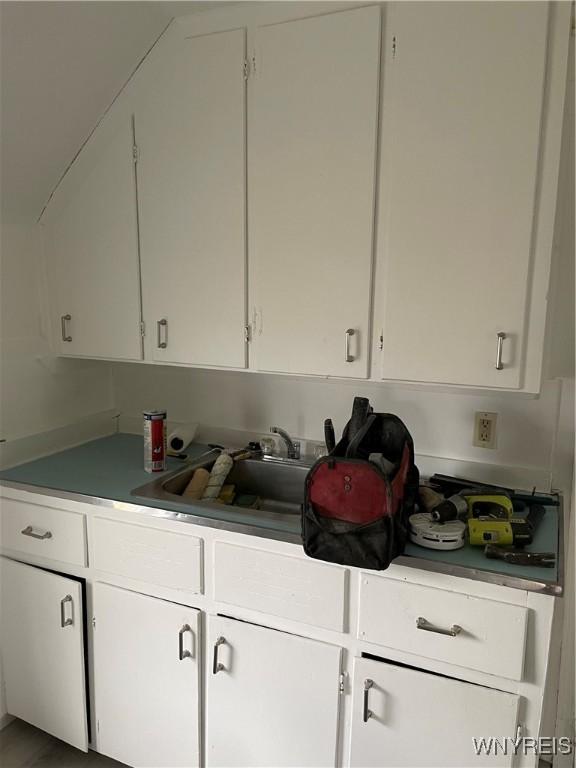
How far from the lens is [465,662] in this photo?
4.41ft

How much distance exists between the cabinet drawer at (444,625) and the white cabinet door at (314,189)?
2.03 feet

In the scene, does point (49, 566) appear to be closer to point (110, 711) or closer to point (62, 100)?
point (110, 711)

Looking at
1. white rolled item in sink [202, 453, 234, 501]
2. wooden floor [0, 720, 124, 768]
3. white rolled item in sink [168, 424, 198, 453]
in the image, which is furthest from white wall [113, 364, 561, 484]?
wooden floor [0, 720, 124, 768]

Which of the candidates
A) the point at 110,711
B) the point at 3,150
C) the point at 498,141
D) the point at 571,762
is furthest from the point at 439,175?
the point at 110,711

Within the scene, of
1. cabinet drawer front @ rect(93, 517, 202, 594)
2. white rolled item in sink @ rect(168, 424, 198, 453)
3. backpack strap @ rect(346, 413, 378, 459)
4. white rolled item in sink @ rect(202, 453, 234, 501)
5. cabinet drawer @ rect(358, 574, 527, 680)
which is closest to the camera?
cabinet drawer @ rect(358, 574, 527, 680)

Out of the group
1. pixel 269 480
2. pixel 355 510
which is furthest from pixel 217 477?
pixel 355 510

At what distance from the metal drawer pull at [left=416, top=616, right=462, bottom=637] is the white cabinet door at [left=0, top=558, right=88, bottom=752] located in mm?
1070

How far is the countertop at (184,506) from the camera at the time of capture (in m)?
1.31

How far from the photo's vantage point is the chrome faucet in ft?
6.70

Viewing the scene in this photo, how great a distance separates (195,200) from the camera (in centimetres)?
181

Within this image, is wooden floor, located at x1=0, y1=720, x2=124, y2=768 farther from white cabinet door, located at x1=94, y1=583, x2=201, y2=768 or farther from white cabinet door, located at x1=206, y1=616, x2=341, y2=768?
white cabinet door, located at x1=206, y1=616, x2=341, y2=768

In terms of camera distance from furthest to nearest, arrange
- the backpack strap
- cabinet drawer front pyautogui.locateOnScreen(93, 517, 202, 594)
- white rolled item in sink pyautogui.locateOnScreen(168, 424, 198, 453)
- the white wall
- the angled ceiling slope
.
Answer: white rolled item in sink pyautogui.locateOnScreen(168, 424, 198, 453) → the white wall → cabinet drawer front pyautogui.locateOnScreen(93, 517, 202, 594) → the angled ceiling slope → the backpack strap

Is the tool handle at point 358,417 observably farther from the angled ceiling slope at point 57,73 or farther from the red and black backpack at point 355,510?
the angled ceiling slope at point 57,73

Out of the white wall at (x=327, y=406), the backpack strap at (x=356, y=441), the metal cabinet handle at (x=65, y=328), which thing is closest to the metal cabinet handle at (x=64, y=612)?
the white wall at (x=327, y=406)
